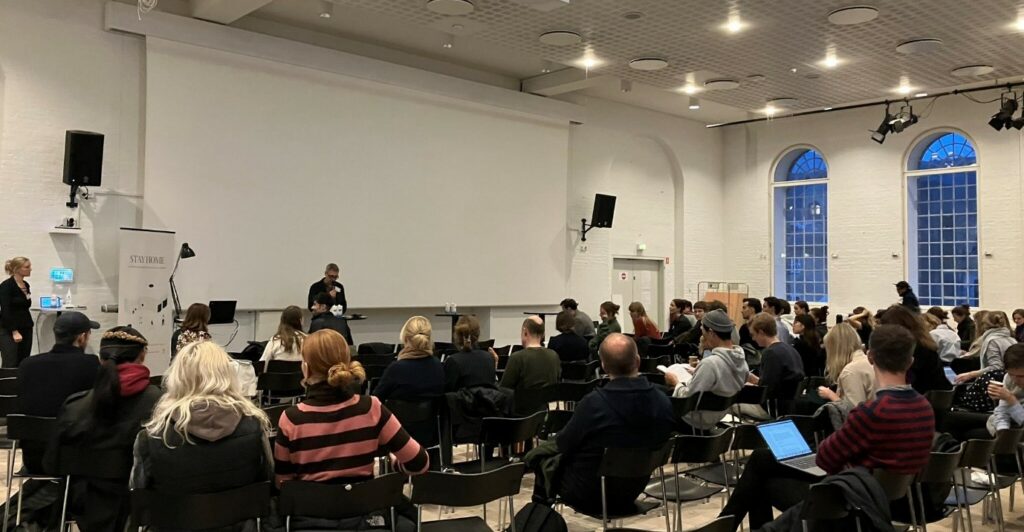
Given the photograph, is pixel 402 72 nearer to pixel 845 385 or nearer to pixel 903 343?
pixel 845 385

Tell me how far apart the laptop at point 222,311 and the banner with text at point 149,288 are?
0.51 m

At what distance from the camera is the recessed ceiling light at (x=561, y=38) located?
9.01m

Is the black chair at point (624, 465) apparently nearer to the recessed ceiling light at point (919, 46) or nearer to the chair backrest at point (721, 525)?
the chair backrest at point (721, 525)

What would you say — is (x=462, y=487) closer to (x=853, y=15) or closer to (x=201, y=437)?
(x=201, y=437)

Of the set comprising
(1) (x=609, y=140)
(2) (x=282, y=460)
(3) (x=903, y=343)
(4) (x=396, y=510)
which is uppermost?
(1) (x=609, y=140)

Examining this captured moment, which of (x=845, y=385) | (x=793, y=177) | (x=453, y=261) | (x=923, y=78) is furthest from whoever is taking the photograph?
(x=793, y=177)

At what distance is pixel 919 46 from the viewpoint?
9.09 metres

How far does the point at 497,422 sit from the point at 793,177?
546 inches

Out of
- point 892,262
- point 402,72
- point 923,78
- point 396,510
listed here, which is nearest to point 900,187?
point 892,262

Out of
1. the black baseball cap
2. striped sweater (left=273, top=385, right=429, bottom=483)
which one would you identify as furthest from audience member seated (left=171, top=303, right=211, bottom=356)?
striped sweater (left=273, top=385, right=429, bottom=483)

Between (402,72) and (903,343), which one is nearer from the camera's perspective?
(903,343)

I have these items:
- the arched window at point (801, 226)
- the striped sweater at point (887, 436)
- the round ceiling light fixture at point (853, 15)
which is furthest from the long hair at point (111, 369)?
the arched window at point (801, 226)

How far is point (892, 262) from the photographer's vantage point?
1455cm

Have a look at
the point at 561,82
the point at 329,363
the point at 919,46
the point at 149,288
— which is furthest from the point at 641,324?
the point at 329,363
